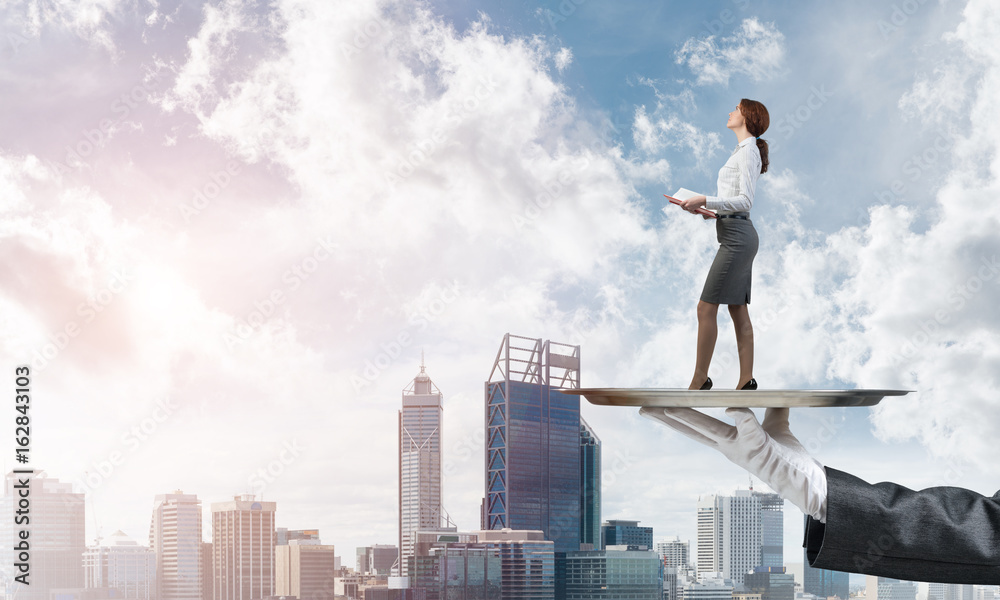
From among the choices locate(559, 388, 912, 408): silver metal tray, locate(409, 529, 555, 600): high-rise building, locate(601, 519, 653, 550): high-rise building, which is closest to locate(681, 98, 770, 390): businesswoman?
locate(559, 388, 912, 408): silver metal tray

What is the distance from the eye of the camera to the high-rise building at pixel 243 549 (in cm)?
4100

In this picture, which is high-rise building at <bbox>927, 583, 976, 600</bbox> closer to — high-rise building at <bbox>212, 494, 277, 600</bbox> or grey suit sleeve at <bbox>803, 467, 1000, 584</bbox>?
high-rise building at <bbox>212, 494, 277, 600</bbox>

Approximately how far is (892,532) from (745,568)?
42881 mm

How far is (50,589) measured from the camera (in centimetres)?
3659

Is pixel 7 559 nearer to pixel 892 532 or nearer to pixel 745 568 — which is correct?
pixel 745 568

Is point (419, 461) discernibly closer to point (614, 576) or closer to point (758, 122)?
point (614, 576)

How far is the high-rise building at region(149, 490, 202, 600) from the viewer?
40062 millimetres

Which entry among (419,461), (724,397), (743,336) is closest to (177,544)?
(419,461)

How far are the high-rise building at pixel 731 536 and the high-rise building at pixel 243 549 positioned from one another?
1913cm

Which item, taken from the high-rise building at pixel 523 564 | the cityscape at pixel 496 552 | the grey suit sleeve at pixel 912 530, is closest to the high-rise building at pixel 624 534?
the cityscape at pixel 496 552

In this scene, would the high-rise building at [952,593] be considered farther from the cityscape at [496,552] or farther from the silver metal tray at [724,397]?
the silver metal tray at [724,397]

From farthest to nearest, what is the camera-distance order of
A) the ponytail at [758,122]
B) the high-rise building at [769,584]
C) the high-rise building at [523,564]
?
the high-rise building at [523,564]
the high-rise building at [769,584]
the ponytail at [758,122]

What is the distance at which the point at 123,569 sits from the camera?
38812mm

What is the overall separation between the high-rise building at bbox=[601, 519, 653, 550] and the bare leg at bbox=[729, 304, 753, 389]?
50.6 meters
